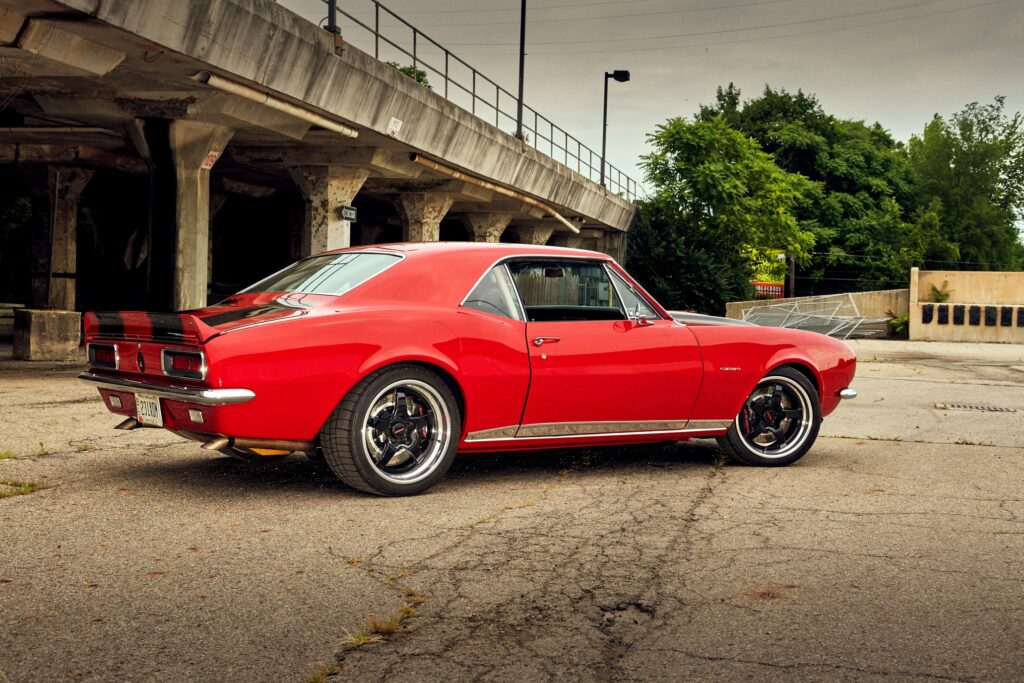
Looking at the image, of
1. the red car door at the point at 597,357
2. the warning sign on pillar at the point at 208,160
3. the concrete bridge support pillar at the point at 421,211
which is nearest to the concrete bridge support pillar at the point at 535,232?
the concrete bridge support pillar at the point at 421,211

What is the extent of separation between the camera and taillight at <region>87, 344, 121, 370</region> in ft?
19.7

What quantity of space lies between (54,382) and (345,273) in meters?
8.22

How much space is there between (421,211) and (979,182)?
191ft

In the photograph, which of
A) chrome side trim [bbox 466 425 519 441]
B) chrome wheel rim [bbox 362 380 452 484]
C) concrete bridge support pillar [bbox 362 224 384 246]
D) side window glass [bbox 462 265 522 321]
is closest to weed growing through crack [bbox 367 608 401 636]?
chrome wheel rim [bbox 362 380 452 484]

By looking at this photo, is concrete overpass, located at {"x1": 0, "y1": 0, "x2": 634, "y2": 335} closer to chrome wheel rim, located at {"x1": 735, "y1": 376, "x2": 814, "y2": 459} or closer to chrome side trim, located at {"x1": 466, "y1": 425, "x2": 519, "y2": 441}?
chrome side trim, located at {"x1": 466, "y1": 425, "x2": 519, "y2": 441}

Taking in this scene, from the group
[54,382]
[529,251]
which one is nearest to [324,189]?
[54,382]

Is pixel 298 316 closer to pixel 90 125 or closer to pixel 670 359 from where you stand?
pixel 670 359

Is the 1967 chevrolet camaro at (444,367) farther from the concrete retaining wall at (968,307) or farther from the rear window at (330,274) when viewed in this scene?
the concrete retaining wall at (968,307)

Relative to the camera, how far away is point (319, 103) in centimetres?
1731

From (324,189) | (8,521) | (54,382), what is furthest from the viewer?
(324,189)

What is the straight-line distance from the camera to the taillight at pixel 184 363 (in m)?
5.33

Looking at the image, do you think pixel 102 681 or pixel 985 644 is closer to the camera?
pixel 102 681

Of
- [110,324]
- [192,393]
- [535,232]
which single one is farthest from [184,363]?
[535,232]

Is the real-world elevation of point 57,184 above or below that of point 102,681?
above
